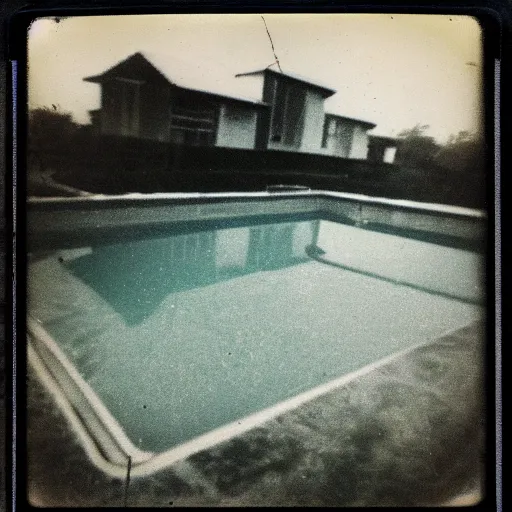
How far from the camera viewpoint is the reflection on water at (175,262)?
4.39 feet

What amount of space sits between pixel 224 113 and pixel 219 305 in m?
0.80

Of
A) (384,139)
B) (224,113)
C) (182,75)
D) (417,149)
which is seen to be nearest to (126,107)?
(182,75)

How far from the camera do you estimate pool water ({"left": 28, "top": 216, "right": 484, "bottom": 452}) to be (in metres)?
1.26

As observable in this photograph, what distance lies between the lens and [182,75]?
117cm

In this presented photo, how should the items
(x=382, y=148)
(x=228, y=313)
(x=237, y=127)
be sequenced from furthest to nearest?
(x=228, y=313) → (x=382, y=148) → (x=237, y=127)

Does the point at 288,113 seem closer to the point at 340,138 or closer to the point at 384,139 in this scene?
the point at 340,138

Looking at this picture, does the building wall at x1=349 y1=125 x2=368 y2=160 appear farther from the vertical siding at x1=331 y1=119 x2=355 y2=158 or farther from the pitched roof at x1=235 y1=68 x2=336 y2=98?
the pitched roof at x1=235 y1=68 x2=336 y2=98

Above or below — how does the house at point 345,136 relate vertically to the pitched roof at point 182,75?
below

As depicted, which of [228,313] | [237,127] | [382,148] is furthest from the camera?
[228,313]

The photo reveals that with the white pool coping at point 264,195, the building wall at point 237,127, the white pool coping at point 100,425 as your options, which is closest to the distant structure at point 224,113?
the building wall at point 237,127

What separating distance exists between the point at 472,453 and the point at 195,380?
1092mm

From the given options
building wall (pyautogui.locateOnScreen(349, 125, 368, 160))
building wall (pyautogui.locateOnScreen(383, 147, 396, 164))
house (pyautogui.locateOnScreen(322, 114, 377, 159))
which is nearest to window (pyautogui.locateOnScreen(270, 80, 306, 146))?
house (pyautogui.locateOnScreen(322, 114, 377, 159))

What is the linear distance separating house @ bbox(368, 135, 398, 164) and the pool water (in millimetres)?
322

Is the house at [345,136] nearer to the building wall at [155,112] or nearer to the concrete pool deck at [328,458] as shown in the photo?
the building wall at [155,112]
